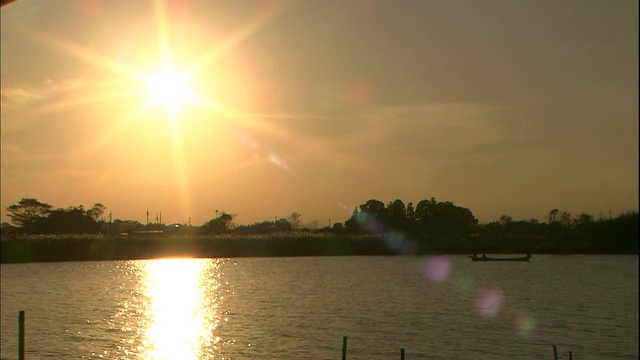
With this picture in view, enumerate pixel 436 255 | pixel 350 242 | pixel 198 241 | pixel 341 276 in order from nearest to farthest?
pixel 341 276 < pixel 198 241 < pixel 350 242 < pixel 436 255

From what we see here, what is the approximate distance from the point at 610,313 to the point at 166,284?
3912 centimetres

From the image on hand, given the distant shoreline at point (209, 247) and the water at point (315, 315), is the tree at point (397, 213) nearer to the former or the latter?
the distant shoreline at point (209, 247)

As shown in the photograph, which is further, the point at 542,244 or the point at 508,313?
the point at 542,244

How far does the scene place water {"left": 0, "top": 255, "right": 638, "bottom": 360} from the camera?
2964 centimetres

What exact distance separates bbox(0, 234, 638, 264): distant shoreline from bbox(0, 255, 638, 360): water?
948 cm

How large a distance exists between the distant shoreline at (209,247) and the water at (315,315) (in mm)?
9478

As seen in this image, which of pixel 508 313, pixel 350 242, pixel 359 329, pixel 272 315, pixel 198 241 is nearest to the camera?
pixel 359 329

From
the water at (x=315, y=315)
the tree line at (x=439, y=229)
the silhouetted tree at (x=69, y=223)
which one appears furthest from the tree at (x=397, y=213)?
the water at (x=315, y=315)

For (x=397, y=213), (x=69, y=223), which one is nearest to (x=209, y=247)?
(x=69, y=223)

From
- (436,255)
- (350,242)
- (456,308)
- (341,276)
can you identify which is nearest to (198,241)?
(350,242)

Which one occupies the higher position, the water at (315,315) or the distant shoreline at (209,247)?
the distant shoreline at (209,247)

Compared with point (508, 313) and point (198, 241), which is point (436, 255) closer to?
point (198, 241)

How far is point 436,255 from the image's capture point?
12900 centimetres

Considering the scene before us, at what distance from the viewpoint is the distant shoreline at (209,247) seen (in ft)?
288
